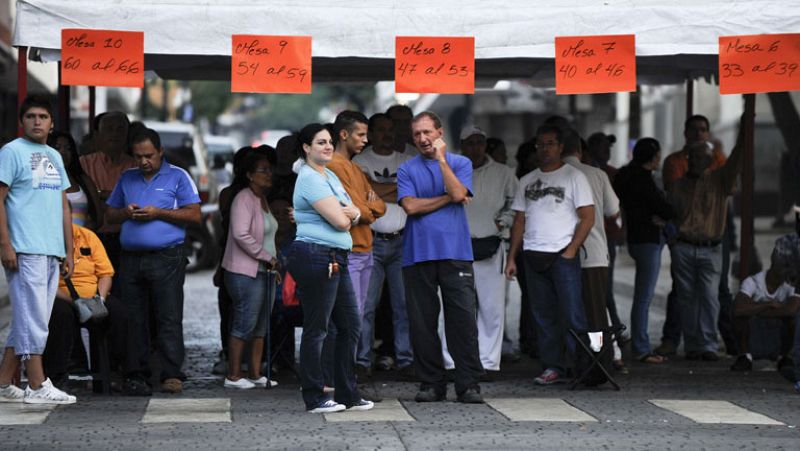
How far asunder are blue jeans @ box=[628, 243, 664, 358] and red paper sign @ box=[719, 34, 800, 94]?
246cm

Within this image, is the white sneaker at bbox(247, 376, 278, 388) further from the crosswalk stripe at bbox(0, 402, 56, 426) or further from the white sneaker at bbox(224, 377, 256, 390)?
the crosswalk stripe at bbox(0, 402, 56, 426)

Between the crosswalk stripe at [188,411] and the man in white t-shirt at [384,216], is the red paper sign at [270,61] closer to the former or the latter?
the man in white t-shirt at [384,216]

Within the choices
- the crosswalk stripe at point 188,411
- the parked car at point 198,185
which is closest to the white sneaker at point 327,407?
the crosswalk stripe at point 188,411

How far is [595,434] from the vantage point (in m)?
8.90

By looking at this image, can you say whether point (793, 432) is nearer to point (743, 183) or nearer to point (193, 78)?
point (743, 183)

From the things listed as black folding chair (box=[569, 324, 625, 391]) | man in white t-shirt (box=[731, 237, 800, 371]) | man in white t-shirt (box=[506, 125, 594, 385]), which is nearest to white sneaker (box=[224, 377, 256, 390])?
man in white t-shirt (box=[506, 125, 594, 385])

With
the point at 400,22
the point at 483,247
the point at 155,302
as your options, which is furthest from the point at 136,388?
the point at 400,22

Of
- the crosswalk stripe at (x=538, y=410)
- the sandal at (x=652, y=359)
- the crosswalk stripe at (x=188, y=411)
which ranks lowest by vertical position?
the crosswalk stripe at (x=188, y=411)

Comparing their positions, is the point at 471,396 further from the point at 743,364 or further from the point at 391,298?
the point at 743,364

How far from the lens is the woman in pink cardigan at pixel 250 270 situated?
11133mm

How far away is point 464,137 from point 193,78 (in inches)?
157

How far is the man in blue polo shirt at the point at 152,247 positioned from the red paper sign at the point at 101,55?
0.43m

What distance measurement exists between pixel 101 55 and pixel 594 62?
3353 millimetres

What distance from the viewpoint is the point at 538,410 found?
394 inches
